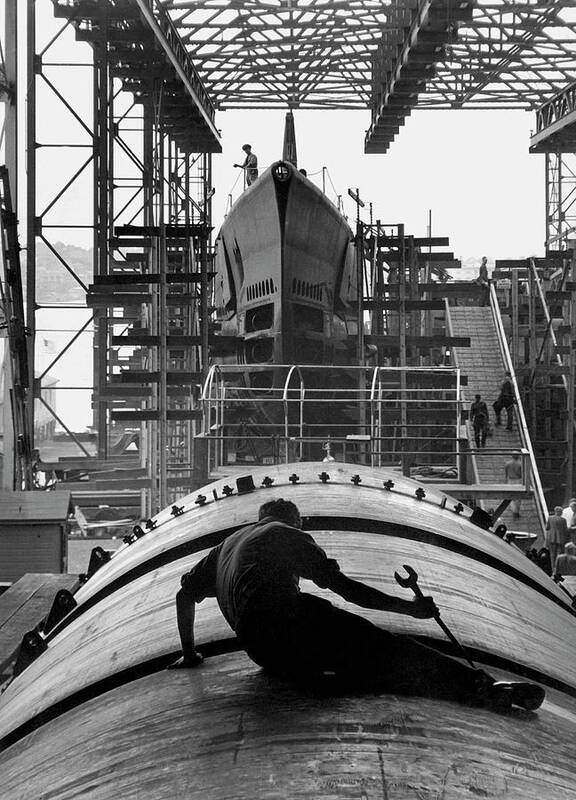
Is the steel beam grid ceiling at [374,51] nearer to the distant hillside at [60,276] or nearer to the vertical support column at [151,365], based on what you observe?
the vertical support column at [151,365]

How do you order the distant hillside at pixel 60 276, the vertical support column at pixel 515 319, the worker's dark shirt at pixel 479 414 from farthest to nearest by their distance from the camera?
the distant hillside at pixel 60 276, the vertical support column at pixel 515 319, the worker's dark shirt at pixel 479 414

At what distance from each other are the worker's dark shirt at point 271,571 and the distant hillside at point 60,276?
79809mm

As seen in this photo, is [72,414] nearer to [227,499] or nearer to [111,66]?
[111,66]

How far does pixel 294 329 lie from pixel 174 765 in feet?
72.1

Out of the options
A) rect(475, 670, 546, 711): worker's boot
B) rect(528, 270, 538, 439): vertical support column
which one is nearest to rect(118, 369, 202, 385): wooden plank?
rect(528, 270, 538, 439): vertical support column

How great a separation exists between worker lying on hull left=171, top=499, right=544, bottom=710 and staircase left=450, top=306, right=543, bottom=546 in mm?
15807

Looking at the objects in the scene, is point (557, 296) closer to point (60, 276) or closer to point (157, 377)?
point (157, 377)

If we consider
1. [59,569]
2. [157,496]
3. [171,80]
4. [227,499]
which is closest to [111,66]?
[171,80]

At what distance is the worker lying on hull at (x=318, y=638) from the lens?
2629 millimetres

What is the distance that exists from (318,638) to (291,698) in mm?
169

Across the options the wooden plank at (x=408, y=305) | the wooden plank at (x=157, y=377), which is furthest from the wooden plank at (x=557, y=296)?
the wooden plank at (x=157, y=377)

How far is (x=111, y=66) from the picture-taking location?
26.8 metres

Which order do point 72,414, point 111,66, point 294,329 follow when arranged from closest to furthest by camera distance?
point 294,329
point 111,66
point 72,414

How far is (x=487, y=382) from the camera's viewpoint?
2467 cm
